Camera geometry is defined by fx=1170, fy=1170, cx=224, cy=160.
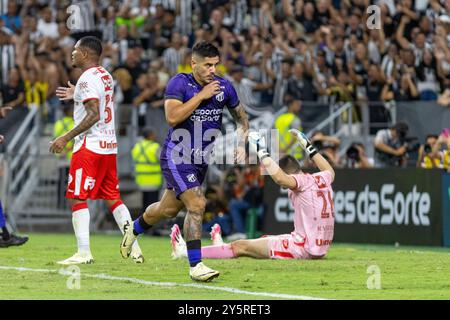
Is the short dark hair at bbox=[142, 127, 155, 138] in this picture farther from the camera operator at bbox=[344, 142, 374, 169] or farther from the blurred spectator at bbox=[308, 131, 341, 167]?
the camera operator at bbox=[344, 142, 374, 169]

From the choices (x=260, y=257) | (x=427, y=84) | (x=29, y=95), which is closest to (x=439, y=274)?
(x=260, y=257)

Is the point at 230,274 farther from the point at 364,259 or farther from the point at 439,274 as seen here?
the point at 364,259

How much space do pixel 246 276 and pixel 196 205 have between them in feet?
3.41

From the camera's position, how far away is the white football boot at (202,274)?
457 inches

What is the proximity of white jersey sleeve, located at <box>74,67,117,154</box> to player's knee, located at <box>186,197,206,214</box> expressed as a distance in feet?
8.18

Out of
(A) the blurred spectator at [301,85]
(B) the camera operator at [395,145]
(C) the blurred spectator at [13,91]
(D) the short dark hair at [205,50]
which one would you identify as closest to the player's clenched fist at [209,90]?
(D) the short dark hair at [205,50]

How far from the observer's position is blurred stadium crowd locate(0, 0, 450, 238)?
23.2 metres

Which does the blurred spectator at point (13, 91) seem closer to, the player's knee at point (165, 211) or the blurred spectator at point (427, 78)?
the blurred spectator at point (427, 78)

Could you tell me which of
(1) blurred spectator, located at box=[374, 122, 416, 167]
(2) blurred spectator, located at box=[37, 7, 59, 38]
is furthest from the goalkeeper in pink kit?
(2) blurred spectator, located at box=[37, 7, 59, 38]

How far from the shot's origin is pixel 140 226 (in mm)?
13914

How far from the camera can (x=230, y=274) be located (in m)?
12.8

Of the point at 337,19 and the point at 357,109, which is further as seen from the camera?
the point at 337,19

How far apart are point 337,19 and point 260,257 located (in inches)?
458

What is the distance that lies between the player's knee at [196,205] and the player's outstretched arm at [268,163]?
1333mm
